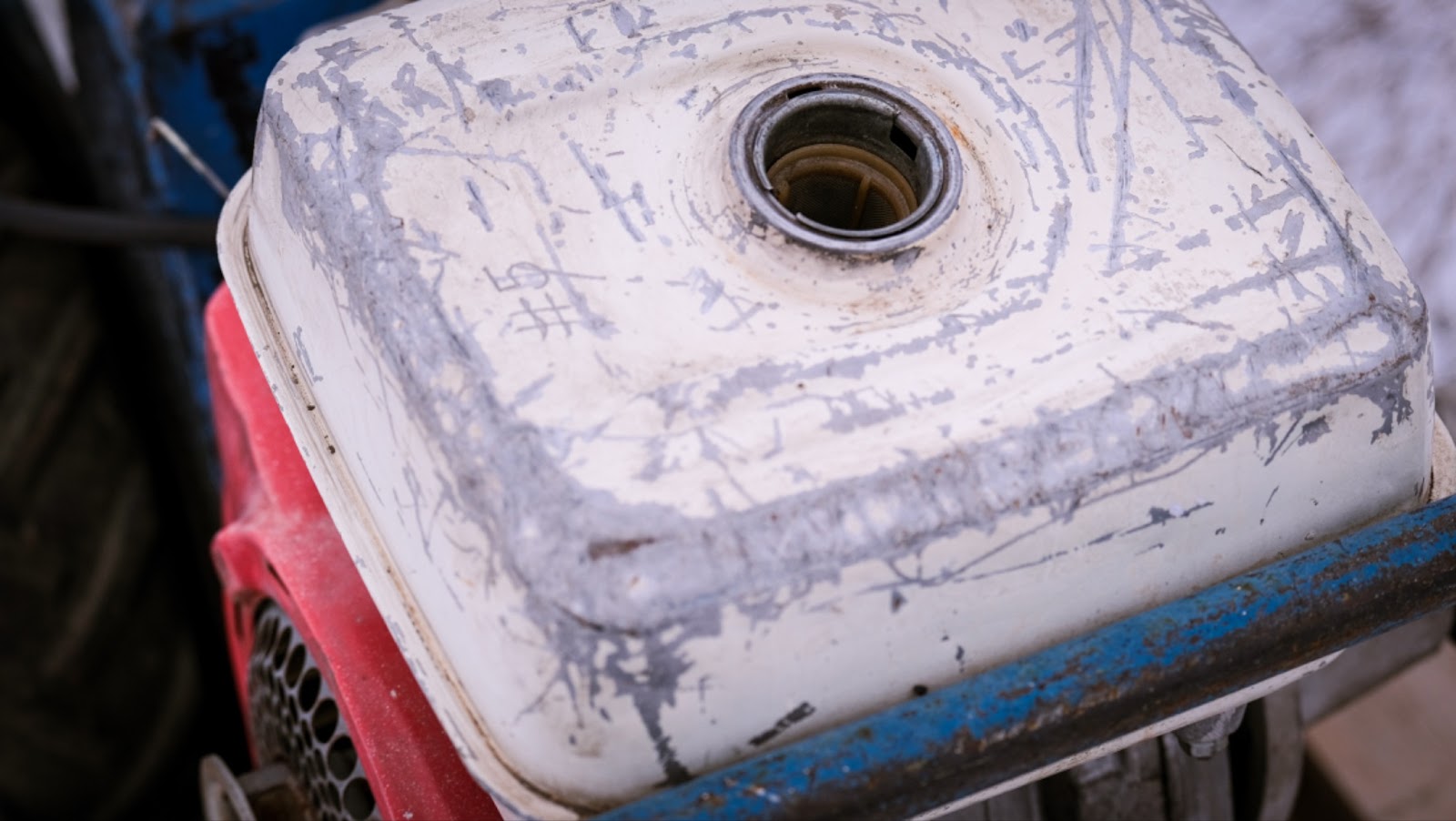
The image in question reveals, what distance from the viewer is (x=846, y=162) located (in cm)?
69

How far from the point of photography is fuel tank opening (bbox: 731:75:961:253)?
24.9 inches

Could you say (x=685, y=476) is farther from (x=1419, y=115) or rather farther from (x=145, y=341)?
(x=145, y=341)

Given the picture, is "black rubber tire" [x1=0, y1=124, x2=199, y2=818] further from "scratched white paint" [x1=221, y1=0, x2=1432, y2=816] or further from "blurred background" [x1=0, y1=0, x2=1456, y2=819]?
"scratched white paint" [x1=221, y1=0, x2=1432, y2=816]

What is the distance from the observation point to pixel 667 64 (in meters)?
0.69

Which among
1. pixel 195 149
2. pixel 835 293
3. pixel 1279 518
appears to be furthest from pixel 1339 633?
pixel 195 149

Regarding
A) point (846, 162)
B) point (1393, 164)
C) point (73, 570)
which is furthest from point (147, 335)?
point (1393, 164)

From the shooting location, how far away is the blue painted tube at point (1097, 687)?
0.54 meters

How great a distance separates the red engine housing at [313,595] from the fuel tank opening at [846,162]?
34 cm

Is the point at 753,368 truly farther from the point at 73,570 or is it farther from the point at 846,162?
the point at 73,570

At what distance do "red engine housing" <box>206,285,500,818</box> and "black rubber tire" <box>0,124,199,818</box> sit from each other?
1.68ft

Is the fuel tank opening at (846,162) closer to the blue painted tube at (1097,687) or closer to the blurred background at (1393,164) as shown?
the blue painted tube at (1097,687)

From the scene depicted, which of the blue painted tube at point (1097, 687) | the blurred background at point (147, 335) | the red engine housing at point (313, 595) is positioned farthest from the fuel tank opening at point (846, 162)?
the blurred background at point (147, 335)

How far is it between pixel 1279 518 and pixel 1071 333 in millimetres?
158

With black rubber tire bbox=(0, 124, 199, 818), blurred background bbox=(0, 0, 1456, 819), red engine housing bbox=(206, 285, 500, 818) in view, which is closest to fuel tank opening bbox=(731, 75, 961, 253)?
red engine housing bbox=(206, 285, 500, 818)
